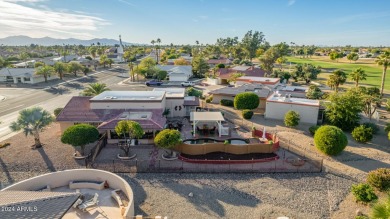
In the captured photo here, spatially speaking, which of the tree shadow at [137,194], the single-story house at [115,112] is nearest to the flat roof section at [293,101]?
the single-story house at [115,112]

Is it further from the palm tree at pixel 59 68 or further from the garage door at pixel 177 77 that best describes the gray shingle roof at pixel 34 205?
the palm tree at pixel 59 68

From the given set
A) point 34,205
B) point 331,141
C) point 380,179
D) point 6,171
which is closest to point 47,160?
point 6,171

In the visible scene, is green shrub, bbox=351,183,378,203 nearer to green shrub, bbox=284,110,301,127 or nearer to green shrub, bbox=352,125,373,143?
green shrub, bbox=352,125,373,143

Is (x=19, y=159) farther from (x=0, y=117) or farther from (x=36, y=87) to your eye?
(x=36, y=87)

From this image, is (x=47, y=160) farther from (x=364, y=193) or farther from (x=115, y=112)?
(x=364, y=193)

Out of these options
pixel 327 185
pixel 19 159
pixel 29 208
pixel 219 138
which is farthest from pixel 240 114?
pixel 29 208

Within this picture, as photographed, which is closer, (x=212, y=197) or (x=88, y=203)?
(x=88, y=203)

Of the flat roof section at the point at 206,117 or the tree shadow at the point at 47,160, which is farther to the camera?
the flat roof section at the point at 206,117
